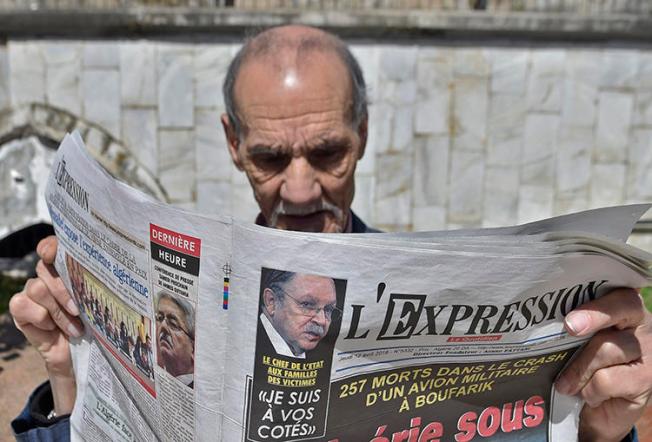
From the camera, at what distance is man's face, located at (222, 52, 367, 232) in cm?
147

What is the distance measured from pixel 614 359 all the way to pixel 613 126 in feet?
15.1

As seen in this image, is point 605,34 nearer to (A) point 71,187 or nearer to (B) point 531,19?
(B) point 531,19

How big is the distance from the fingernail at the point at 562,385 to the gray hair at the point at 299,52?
2.47ft

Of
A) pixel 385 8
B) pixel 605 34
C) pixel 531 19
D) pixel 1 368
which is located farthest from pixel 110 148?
pixel 605 34

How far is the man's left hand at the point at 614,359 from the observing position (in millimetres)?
1014

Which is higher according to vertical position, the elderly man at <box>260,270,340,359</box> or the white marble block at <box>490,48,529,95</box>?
the white marble block at <box>490,48,529,95</box>

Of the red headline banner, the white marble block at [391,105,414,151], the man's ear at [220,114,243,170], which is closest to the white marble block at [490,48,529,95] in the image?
the white marble block at [391,105,414,151]

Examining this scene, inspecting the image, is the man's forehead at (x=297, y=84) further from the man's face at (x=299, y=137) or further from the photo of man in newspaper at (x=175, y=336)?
the photo of man in newspaper at (x=175, y=336)

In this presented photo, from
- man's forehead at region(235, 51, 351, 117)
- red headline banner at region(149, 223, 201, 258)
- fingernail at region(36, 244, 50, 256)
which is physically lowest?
fingernail at region(36, 244, 50, 256)

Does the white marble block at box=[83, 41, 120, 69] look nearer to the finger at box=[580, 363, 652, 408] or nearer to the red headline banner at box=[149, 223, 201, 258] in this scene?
the red headline banner at box=[149, 223, 201, 258]

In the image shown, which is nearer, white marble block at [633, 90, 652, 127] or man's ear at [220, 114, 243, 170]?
man's ear at [220, 114, 243, 170]

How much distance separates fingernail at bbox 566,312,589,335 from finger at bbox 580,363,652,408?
4.4 inches

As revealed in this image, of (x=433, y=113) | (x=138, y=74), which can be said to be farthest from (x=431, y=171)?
(x=138, y=74)

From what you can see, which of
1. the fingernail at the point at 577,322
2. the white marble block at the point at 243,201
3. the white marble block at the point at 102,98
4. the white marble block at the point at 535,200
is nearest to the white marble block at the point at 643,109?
the white marble block at the point at 535,200
